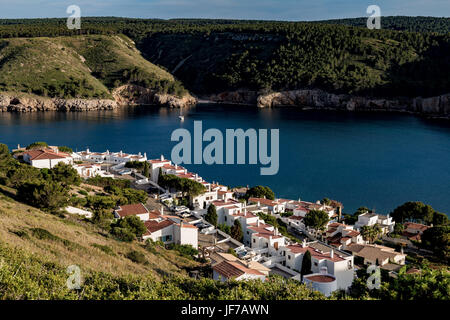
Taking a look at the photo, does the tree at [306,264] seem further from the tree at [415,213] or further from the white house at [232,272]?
the tree at [415,213]

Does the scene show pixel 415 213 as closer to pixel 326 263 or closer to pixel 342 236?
pixel 342 236

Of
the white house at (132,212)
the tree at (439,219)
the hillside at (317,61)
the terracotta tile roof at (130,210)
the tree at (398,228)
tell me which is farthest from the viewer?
the hillside at (317,61)

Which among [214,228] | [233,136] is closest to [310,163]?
[233,136]

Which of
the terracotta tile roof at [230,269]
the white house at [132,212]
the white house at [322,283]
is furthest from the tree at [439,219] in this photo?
the white house at [132,212]

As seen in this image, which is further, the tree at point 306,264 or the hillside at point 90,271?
the tree at point 306,264

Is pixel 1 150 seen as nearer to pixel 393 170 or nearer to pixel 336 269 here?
pixel 336 269

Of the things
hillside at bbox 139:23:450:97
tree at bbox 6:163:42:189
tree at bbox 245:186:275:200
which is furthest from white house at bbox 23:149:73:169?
hillside at bbox 139:23:450:97

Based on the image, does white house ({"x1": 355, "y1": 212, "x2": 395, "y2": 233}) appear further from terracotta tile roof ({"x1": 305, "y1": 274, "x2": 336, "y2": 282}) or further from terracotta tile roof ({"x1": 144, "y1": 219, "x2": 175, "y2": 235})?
terracotta tile roof ({"x1": 144, "y1": 219, "x2": 175, "y2": 235})
